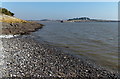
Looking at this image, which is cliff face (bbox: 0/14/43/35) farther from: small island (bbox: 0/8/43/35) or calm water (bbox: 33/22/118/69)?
calm water (bbox: 33/22/118/69)

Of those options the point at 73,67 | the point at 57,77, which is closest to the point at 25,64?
the point at 57,77

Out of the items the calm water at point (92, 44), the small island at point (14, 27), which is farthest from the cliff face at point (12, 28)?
the calm water at point (92, 44)

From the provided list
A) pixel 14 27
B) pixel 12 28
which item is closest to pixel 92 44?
pixel 12 28

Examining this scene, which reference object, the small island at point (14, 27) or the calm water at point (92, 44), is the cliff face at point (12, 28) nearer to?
the small island at point (14, 27)

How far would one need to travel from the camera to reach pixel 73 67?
938 centimetres

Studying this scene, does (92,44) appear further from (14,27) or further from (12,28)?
(14,27)

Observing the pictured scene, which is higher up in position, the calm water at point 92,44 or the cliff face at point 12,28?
the cliff face at point 12,28

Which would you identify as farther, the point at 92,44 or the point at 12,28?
the point at 12,28

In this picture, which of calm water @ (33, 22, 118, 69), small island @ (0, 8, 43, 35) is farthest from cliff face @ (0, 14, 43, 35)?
calm water @ (33, 22, 118, 69)

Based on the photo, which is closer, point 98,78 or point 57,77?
point 57,77

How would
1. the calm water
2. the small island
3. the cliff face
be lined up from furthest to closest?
the small island → the cliff face → the calm water

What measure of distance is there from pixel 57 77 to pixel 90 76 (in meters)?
2.34

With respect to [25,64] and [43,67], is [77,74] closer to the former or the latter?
[43,67]

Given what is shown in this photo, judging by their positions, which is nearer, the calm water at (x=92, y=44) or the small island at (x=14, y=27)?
the calm water at (x=92, y=44)
